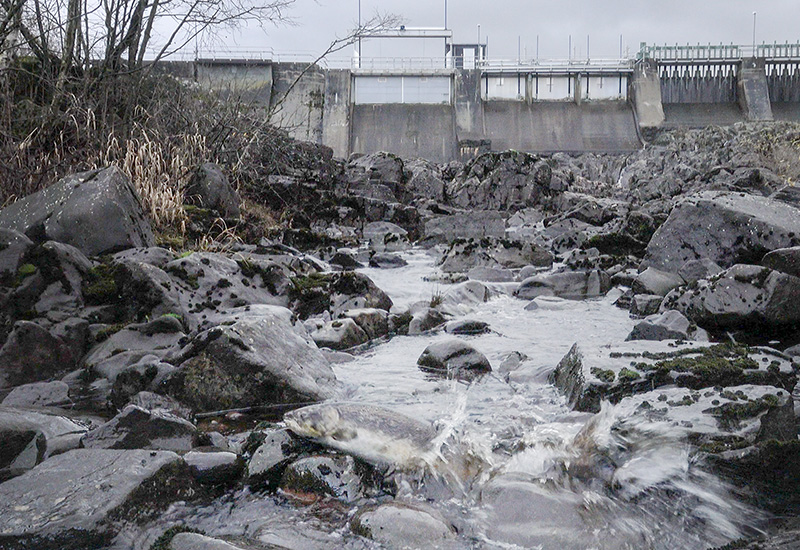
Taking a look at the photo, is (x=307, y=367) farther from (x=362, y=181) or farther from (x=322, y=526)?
(x=362, y=181)

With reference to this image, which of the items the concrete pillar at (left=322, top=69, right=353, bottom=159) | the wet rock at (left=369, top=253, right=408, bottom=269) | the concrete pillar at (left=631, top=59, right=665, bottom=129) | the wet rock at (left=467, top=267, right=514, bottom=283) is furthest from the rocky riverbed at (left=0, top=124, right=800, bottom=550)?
the concrete pillar at (left=631, top=59, right=665, bottom=129)

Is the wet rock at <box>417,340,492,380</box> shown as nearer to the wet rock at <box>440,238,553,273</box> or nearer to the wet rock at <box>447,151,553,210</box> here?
the wet rock at <box>440,238,553,273</box>

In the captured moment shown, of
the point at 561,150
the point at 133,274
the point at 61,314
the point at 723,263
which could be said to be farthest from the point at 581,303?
the point at 561,150

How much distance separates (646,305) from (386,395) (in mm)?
2837

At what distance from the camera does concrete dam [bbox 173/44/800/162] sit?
33.3 m

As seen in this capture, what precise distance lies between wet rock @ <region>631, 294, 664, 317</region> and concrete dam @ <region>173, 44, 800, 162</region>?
2738cm

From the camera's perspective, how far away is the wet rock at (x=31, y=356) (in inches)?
148

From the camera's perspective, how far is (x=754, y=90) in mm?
34031

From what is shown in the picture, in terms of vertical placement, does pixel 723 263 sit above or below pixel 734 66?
below

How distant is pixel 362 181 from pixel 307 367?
11.9 meters

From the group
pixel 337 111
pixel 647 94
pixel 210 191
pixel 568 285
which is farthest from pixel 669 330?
pixel 647 94

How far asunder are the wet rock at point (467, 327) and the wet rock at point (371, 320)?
1.71ft

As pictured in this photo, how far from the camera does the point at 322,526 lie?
2.26 m

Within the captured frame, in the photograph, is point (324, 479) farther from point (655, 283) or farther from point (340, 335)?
point (655, 283)
